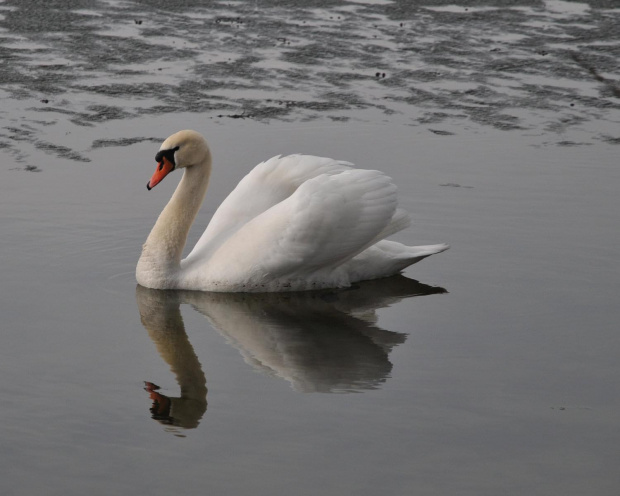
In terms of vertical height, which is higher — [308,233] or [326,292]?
[308,233]

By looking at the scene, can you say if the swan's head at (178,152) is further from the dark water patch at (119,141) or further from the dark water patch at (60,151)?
the dark water patch at (119,141)

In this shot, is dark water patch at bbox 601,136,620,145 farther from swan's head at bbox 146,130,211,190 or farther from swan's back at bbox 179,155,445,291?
swan's head at bbox 146,130,211,190

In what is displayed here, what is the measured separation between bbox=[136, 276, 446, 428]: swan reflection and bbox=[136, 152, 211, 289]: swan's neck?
0.11 m

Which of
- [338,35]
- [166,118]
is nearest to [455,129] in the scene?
[166,118]

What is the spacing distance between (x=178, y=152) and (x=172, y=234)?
588 mm

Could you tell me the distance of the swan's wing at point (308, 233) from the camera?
27.7ft

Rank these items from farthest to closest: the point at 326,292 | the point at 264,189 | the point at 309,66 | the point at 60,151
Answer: the point at 309,66, the point at 60,151, the point at 264,189, the point at 326,292

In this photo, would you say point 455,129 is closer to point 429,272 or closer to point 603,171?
point 603,171

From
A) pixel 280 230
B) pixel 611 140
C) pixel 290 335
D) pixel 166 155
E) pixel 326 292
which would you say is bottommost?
pixel 326 292

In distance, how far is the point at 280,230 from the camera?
27.8ft

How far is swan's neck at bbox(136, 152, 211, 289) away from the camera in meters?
8.73

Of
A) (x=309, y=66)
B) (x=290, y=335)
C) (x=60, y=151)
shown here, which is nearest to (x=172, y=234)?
(x=290, y=335)

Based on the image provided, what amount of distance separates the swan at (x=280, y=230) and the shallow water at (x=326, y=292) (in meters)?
0.18

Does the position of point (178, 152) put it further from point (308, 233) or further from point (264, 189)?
point (308, 233)
